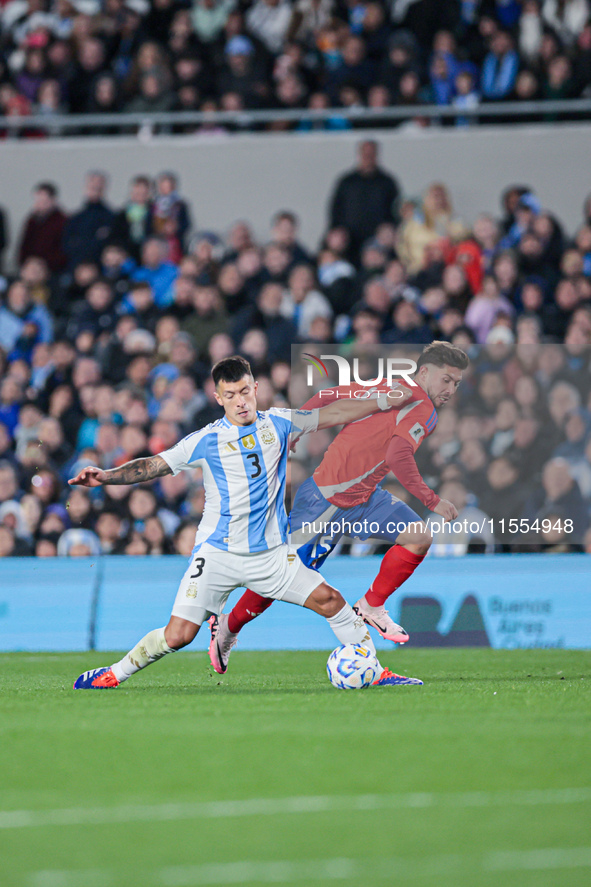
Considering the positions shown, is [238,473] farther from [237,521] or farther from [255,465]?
[237,521]

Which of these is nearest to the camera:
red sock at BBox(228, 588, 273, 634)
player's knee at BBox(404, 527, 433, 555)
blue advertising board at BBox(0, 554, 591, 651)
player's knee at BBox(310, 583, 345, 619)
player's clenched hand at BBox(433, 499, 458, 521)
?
player's knee at BBox(310, 583, 345, 619)

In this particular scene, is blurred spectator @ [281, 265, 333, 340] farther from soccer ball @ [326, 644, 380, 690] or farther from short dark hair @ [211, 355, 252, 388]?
soccer ball @ [326, 644, 380, 690]

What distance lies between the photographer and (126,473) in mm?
7918

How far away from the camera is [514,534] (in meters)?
12.3

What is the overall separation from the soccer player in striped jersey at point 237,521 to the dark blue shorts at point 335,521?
3.36 ft

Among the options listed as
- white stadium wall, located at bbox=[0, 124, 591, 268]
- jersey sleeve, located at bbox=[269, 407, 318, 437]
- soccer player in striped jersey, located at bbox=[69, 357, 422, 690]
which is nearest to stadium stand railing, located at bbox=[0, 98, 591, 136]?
white stadium wall, located at bbox=[0, 124, 591, 268]

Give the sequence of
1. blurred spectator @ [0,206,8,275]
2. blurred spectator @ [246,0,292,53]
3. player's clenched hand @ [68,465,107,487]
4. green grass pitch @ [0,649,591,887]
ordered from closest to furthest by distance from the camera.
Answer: green grass pitch @ [0,649,591,887] < player's clenched hand @ [68,465,107,487] < blurred spectator @ [0,206,8,275] < blurred spectator @ [246,0,292,53]

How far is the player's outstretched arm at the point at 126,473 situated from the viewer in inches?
306

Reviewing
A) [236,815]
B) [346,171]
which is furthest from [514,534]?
[236,815]

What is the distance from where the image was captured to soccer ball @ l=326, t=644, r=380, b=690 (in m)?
8.16

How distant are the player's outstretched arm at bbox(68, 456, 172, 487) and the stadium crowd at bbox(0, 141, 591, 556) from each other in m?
4.39

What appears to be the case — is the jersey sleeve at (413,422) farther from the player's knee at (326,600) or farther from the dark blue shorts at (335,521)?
the player's knee at (326,600)

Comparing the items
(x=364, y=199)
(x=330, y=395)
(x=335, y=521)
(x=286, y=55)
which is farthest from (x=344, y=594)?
(x=286, y=55)

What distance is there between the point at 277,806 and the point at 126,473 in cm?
370
